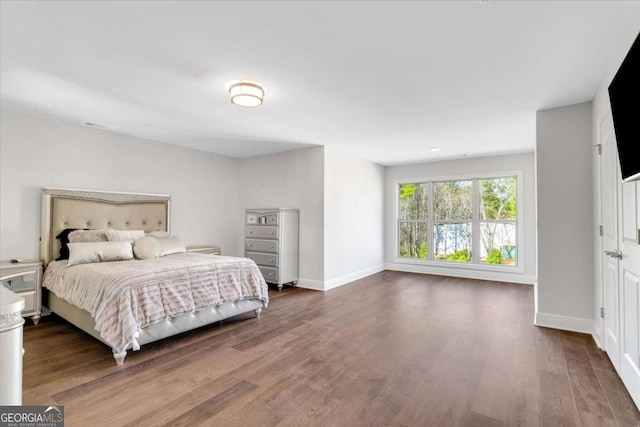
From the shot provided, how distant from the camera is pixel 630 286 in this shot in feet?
6.64

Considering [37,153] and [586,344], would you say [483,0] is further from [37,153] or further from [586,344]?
[37,153]

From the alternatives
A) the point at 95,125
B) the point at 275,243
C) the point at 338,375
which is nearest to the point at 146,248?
the point at 95,125

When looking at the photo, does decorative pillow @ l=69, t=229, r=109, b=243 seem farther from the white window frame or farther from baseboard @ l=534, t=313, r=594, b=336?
the white window frame

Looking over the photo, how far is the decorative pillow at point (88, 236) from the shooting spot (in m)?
3.63

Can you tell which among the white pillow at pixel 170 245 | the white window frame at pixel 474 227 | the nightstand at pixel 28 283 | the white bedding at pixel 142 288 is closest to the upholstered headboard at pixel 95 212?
the nightstand at pixel 28 283

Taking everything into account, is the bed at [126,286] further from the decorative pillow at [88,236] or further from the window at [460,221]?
the window at [460,221]

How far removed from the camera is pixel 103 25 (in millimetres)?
1911

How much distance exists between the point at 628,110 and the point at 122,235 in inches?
191

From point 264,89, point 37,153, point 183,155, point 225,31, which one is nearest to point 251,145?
point 183,155

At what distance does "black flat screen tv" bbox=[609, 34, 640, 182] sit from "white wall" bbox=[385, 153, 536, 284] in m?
4.05

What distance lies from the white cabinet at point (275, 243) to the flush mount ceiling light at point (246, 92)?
239cm

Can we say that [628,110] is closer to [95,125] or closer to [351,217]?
[351,217]

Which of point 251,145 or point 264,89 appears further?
point 251,145

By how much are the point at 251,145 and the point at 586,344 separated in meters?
4.78
